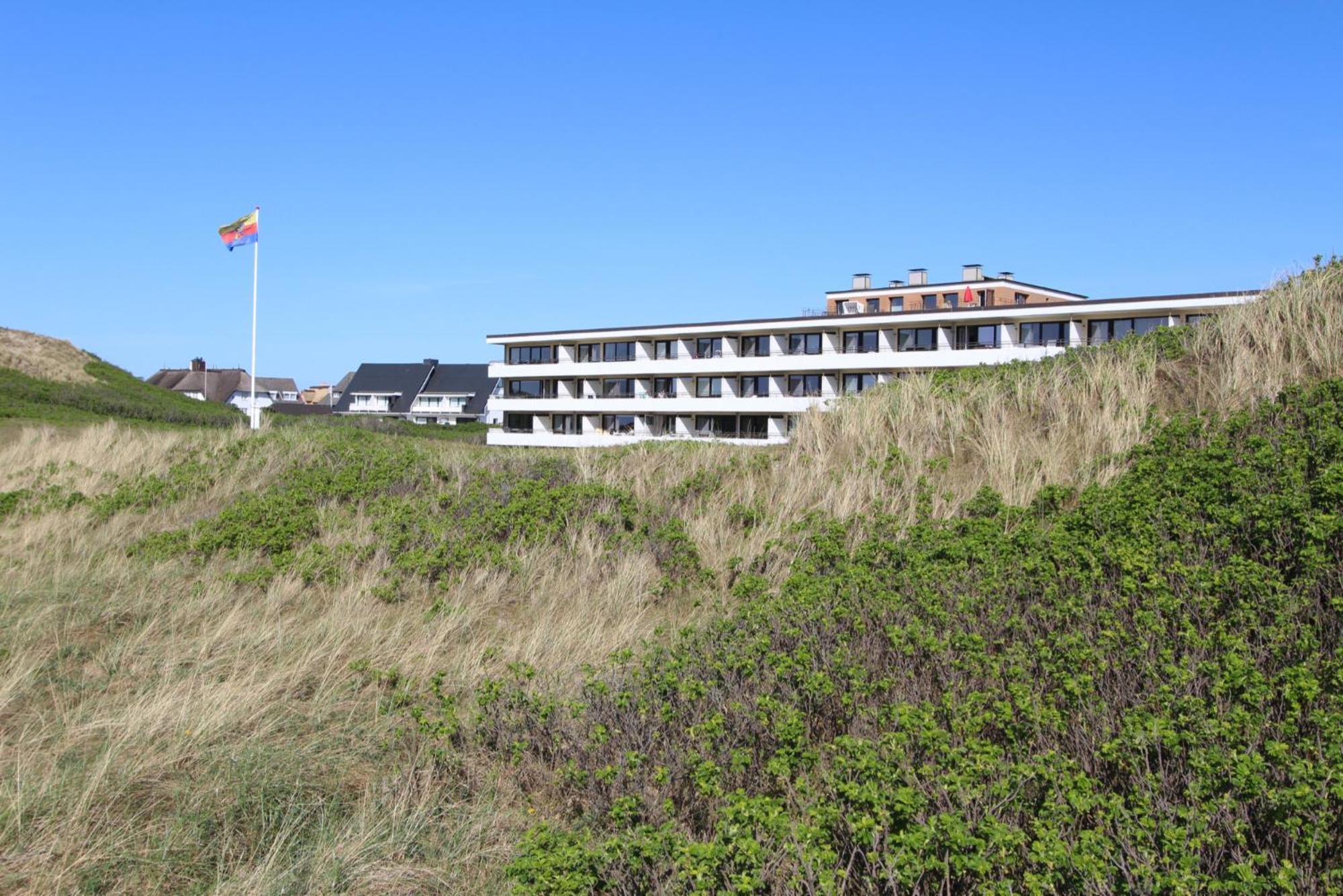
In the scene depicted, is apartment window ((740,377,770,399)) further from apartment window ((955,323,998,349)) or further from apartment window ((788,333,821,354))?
apartment window ((955,323,998,349))

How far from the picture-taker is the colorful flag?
1222 inches

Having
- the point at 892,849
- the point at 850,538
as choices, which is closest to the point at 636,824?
the point at 892,849

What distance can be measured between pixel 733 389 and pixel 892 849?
51623 mm

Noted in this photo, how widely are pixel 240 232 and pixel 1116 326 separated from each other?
35.2 m

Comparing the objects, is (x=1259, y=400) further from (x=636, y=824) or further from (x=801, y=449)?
(x=636, y=824)

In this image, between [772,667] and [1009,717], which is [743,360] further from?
[1009,717]

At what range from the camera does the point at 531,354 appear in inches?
2559

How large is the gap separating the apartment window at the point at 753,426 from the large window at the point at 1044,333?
14.2 meters

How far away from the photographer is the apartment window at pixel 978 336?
46.3 meters

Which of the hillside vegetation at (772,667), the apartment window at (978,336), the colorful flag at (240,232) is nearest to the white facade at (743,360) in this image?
the apartment window at (978,336)

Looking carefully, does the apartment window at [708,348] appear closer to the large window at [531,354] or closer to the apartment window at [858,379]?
the apartment window at [858,379]

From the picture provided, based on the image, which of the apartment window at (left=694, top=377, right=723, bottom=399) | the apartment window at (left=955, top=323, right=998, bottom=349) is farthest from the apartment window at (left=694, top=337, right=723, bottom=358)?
the apartment window at (left=955, top=323, right=998, bottom=349)

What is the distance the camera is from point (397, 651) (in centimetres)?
748

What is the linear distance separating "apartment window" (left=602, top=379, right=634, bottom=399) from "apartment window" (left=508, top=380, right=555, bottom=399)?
4.19m
